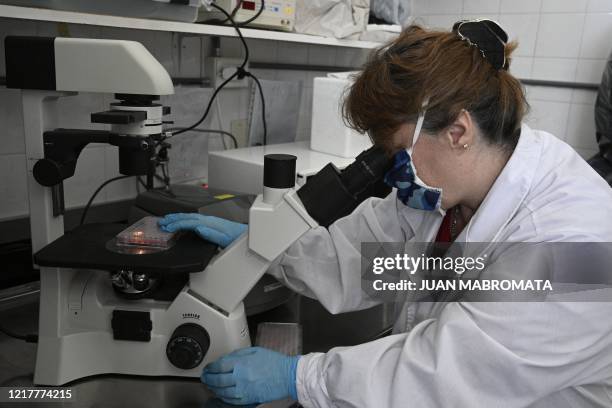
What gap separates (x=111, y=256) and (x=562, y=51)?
2016 mm

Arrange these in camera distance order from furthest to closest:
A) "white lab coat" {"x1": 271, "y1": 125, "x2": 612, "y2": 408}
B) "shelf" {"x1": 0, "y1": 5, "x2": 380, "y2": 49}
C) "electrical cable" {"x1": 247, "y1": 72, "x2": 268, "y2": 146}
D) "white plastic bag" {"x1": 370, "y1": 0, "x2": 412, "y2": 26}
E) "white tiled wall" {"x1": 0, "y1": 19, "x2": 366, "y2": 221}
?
"white plastic bag" {"x1": 370, "y1": 0, "x2": 412, "y2": 26} → "electrical cable" {"x1": 247, "y1": 72, "x2": 268, "y2": 146} → "white tiled wall" {"x1": 0, "y1": 19, "x2": 366, "y2": 221} → "shelf" {"x1": 0, "y1": 5, "x2": 380, "y2": 49} → "white lab coat" {"x1": 271, "y1": 125, "x2": 612, "y2": 408}

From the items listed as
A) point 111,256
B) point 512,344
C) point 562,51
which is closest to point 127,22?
point 111,256

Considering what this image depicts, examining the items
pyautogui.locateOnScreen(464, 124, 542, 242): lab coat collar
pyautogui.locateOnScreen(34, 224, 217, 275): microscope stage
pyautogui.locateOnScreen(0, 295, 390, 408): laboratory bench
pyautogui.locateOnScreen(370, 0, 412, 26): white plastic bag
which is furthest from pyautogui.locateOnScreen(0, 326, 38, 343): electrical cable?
pyautogui.locateOnScreen(370, 0, 412, 26): white plastic bag

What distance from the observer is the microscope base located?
32.4 inches

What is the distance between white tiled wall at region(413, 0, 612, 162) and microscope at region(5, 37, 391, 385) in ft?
4.95

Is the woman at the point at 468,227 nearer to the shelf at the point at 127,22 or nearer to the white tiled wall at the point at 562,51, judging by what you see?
the shelf at the point at 127,22

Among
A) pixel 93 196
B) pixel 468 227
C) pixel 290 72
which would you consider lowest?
pixel 93 196

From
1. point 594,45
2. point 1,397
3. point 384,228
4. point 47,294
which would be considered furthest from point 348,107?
point 594,45

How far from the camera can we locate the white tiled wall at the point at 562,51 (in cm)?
202

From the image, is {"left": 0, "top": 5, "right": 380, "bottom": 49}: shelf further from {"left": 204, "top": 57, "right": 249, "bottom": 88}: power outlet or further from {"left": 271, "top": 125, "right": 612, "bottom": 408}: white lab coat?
{"left": 271, "top": 125, "right": 612, "bottom": 408}: white lab coat

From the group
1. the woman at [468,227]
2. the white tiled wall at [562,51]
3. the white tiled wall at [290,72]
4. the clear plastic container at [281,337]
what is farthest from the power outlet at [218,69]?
the white tiled wall at [562,51]

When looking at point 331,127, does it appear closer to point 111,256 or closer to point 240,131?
point 240,131

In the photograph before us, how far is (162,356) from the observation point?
2.74 ft

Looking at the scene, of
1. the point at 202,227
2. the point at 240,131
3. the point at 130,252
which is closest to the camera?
the point at 130,252
